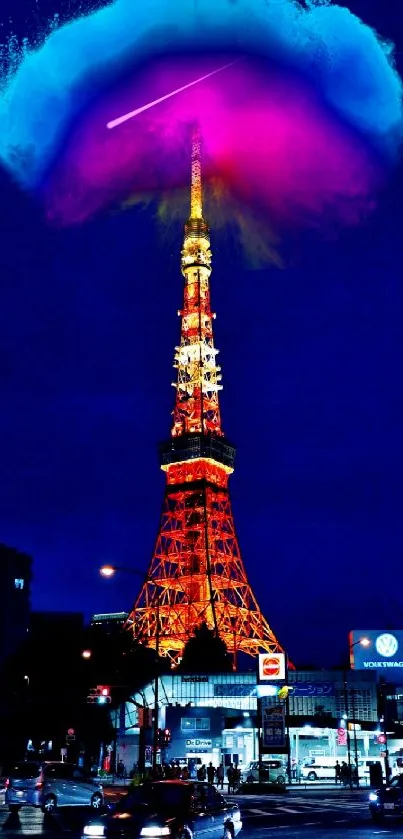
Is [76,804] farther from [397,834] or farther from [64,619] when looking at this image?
[64,619]

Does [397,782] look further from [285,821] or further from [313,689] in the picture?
[313,689]

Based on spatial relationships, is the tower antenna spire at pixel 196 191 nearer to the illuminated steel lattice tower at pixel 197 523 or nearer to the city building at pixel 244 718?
the illuminated steel lattice tower at pixel 197 523

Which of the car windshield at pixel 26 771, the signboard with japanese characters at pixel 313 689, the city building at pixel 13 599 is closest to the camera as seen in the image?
the car windshield at pixel 26 771

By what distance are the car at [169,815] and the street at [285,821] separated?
4.07 m

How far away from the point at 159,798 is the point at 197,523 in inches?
3319

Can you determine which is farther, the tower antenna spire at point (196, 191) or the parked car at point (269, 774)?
the tower antenna spire at point (196, 191)

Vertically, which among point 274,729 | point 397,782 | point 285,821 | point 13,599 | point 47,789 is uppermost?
point 13,599

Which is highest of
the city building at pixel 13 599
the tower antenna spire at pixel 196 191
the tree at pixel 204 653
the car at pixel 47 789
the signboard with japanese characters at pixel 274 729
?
the tower antenna spire at pixel 196 191

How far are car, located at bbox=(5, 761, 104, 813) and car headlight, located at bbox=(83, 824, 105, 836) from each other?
16.1 metres

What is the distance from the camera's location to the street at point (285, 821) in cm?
2323

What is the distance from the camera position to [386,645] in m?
95.6

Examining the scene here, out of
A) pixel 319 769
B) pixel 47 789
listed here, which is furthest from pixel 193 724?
pixel 47 789

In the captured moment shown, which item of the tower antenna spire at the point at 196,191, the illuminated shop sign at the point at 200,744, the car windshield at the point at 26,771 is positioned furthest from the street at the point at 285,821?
the tower antenna spire at the point at 196,191

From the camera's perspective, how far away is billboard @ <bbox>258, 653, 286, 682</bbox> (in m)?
60.3
